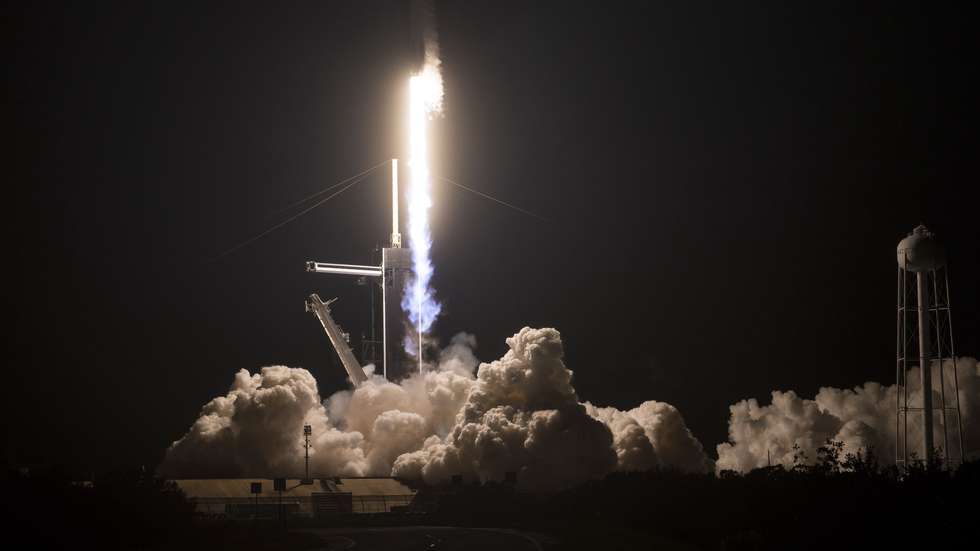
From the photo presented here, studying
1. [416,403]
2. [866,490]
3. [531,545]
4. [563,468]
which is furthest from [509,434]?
[866,490]

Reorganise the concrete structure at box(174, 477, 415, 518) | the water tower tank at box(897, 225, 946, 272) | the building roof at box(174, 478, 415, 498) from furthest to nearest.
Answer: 1. the building roof at box(174, 478, 415, 498)
2. the concrete structure at box(174, 477, 415, 518)
3. the water tower tank at box(897, 225, 946, 272)

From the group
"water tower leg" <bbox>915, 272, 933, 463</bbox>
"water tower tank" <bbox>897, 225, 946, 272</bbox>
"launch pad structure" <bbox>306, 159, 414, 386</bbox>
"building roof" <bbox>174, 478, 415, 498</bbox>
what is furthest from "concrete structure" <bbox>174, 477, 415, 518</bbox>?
"water tower tank" <bbox>897, 225, 946, 272</bbox>

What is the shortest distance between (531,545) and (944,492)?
702 inches

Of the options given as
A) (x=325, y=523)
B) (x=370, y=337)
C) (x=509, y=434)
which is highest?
(x=370, y=337)

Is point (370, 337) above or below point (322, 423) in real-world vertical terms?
above

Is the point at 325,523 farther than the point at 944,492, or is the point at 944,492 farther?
the point at 325,523

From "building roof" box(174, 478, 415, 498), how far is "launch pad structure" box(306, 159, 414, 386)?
11.4 meters

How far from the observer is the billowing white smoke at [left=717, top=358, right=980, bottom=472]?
92062 mm

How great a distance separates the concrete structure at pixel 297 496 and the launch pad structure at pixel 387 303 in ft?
38.8

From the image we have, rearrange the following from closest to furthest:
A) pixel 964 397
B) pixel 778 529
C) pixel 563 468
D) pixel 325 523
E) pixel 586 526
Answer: pixel 778 529, pixel 586 526, pixel 325 523, pixel 563 468, pixel 964 397

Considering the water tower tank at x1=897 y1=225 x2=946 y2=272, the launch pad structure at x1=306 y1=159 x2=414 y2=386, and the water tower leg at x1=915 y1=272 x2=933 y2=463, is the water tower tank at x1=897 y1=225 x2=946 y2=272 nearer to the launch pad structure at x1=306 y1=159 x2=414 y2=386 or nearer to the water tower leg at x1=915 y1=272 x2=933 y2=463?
the water tower leg at x1=915 y1=272 x2=933 y2=463

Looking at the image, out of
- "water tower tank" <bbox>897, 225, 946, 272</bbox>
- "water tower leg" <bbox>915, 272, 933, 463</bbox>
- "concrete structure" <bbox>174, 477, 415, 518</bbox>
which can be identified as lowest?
"concrete structure" <bbox>174, 477, 415, 518</bbox>

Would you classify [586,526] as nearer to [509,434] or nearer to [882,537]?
[509,434]

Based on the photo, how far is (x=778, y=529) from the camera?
52250 millimetres
